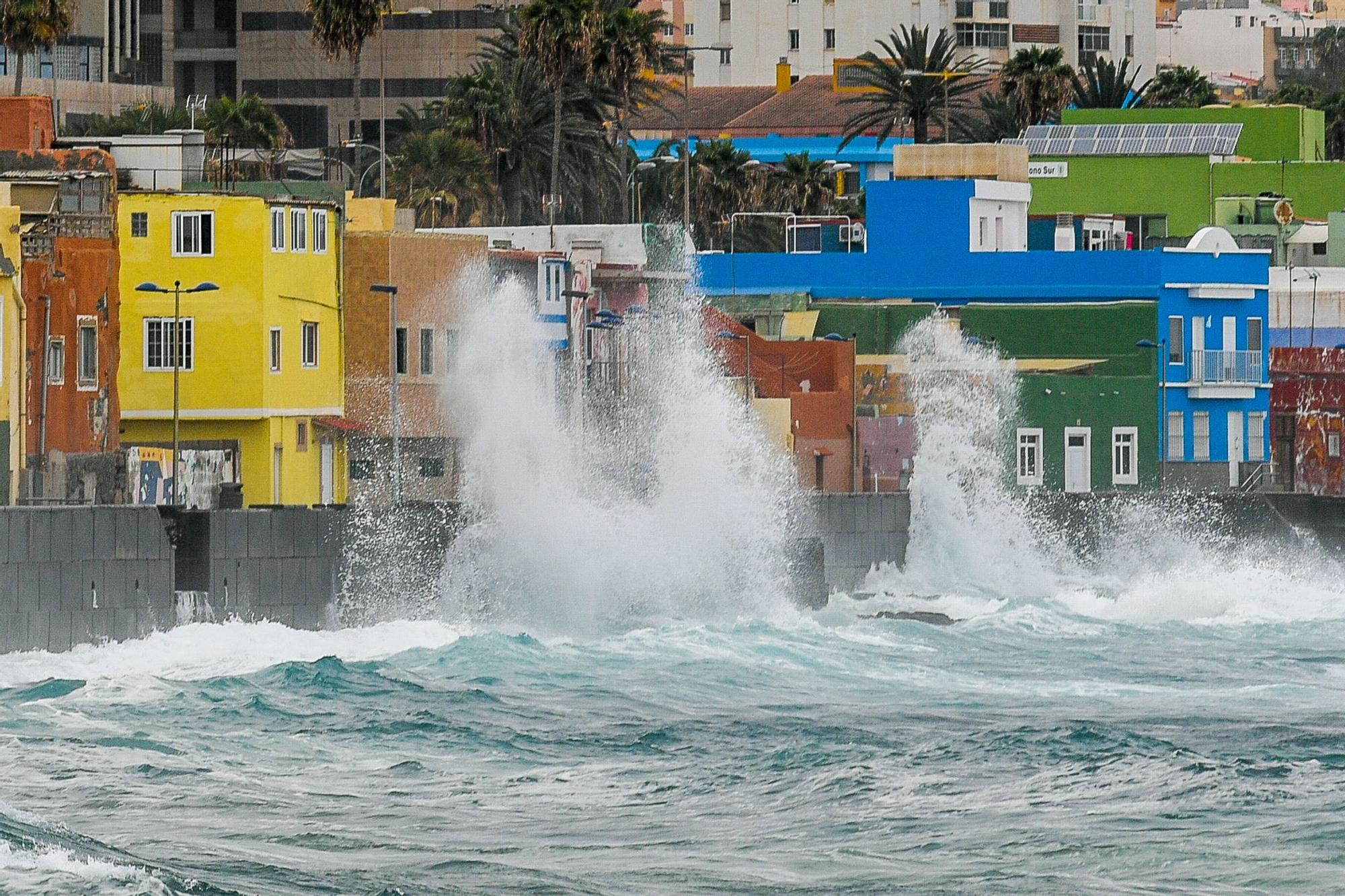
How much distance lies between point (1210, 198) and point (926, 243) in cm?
1430

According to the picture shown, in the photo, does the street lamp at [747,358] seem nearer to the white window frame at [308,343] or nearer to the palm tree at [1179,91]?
the white window frame at [308,343]

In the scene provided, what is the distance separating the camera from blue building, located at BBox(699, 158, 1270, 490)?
74.8 metres

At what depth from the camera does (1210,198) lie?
87.9m

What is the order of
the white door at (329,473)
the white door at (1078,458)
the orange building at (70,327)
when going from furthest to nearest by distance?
the white door at (1078,458) < the white door at (329,473) < the orange building at (70,327)

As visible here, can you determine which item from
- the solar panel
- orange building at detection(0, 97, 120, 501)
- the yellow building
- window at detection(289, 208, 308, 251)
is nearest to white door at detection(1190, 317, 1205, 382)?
the solar panel

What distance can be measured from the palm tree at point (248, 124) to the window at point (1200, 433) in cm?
2573

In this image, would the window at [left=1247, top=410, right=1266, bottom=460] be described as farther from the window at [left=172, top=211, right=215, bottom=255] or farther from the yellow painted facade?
the yellow painted facade

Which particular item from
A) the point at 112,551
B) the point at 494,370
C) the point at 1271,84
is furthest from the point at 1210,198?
the point at 1271,84

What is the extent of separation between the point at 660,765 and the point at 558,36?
Answer: 4816cm

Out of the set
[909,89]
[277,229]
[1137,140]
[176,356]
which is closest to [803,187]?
[909,89]

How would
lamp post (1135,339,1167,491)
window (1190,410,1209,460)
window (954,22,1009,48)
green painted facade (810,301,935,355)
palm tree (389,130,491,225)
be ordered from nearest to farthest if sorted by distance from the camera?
lamp post (1135,339,1167,491)
green painted facade (810,301,935,355)
window (1190,410,1209,460)
palm tree (389,130,491,225)
window (954,22,1009,48)

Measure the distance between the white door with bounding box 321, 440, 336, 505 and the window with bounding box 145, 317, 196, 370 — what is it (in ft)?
13.3

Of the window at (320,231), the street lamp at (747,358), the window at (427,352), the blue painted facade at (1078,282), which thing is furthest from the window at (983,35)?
the window at (320,231)

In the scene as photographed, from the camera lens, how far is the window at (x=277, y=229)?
5575 cm
